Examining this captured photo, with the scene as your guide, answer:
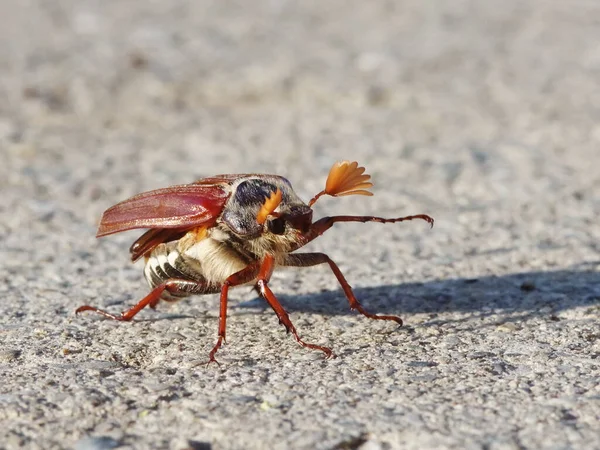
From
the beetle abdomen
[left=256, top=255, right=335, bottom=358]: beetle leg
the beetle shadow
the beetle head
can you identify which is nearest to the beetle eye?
the beetle head

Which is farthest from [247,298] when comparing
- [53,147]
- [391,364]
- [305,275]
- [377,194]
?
[53,147]

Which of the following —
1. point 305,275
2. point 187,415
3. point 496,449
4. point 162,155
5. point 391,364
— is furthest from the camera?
point 162,155

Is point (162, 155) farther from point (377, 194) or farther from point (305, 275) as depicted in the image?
point (305, 275)

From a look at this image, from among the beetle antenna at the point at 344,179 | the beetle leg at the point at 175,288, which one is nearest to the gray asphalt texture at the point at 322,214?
the beetle leg at the point at 175,288

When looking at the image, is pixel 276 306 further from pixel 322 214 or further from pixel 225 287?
pixel 322 214

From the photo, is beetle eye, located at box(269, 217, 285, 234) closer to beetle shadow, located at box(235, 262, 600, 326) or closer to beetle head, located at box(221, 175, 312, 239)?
beetle head, located at box(221, 175, 312, 239)

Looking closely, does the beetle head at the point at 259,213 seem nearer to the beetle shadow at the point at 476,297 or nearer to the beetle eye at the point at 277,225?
the beetle eye at the point at 277,225

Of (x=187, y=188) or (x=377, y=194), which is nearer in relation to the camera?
(x=187, y=188)
